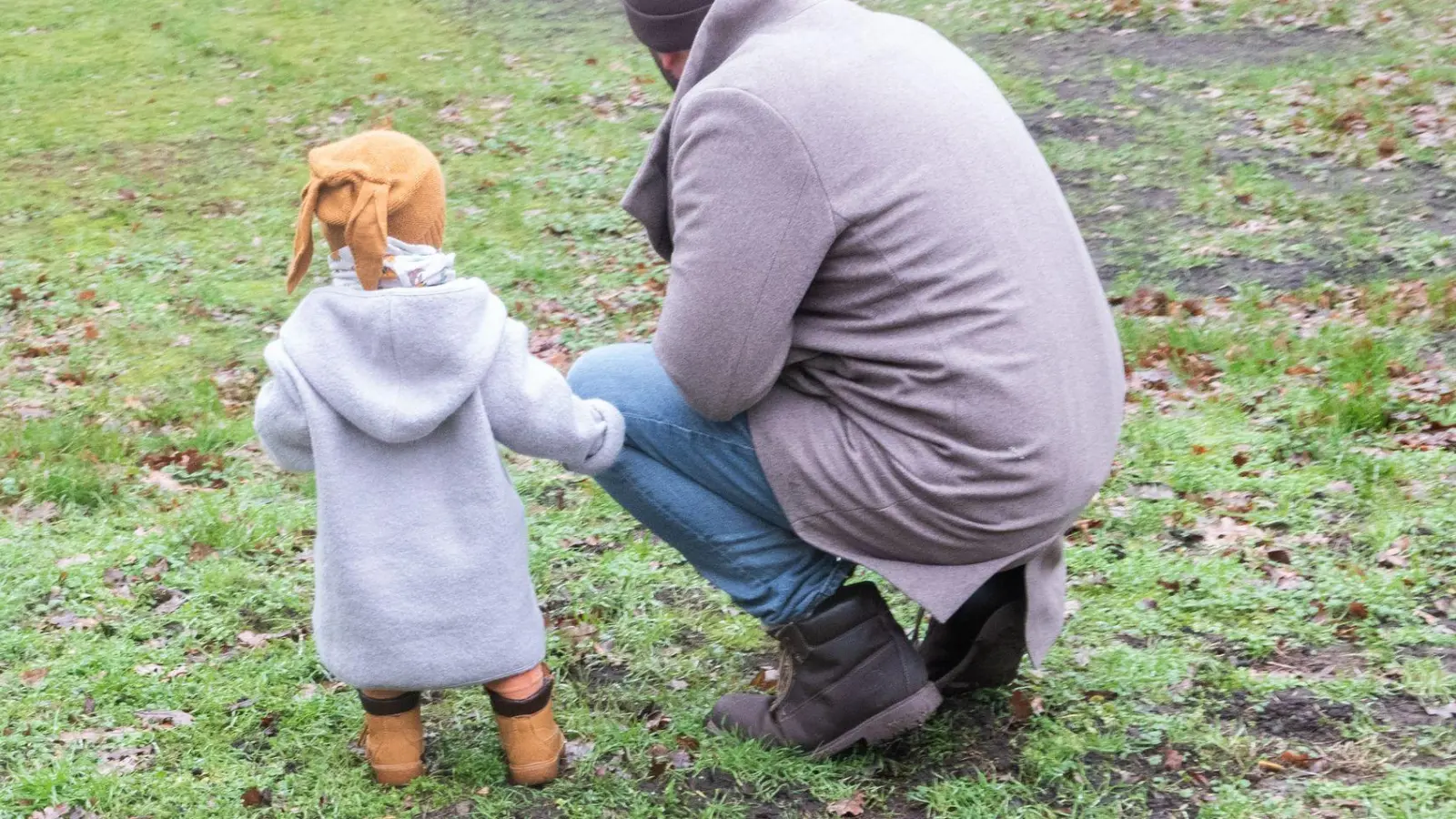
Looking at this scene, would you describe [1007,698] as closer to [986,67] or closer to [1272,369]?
[1272,369]

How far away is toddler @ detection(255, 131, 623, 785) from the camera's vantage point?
243 centimetres

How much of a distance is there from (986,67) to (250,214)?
15.4 feet

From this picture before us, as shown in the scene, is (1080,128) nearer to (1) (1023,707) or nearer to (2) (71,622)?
(1) (1023,707)

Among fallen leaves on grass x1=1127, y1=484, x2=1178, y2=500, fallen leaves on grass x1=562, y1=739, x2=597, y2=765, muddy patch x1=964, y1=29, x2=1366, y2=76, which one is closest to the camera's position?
fallen leaves on grass x1=562, y1=739, x2=597, y2=765

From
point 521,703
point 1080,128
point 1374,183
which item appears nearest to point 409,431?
point 521,703

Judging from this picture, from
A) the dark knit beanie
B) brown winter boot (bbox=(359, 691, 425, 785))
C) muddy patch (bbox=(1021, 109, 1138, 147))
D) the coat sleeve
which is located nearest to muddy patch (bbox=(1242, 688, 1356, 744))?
the coat sleeve

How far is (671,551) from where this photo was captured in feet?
12.6

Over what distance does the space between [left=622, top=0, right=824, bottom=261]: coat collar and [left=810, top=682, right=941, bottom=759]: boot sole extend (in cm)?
108

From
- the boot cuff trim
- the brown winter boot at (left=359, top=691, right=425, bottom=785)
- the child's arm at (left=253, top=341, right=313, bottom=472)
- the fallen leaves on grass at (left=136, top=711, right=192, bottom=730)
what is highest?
the child's arm at (left=253, top=341, right=313, bottom=472)

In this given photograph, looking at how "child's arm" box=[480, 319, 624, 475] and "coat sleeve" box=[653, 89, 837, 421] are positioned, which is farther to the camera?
"child's arm" box=[480, 319, 624, 475]

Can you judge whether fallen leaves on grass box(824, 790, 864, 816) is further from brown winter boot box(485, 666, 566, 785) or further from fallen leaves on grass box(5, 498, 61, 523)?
fallen leaves on grass box(5, 498, 61, 523)

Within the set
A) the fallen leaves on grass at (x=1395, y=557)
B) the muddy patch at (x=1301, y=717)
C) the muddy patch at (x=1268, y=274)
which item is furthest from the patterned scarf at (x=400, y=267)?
the muddy patch at (x=1268, y=274)

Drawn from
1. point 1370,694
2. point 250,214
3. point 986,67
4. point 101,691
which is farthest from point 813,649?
point 986,67

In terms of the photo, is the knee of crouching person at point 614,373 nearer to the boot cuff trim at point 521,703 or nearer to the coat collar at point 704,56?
the coat collar at point 704,56
